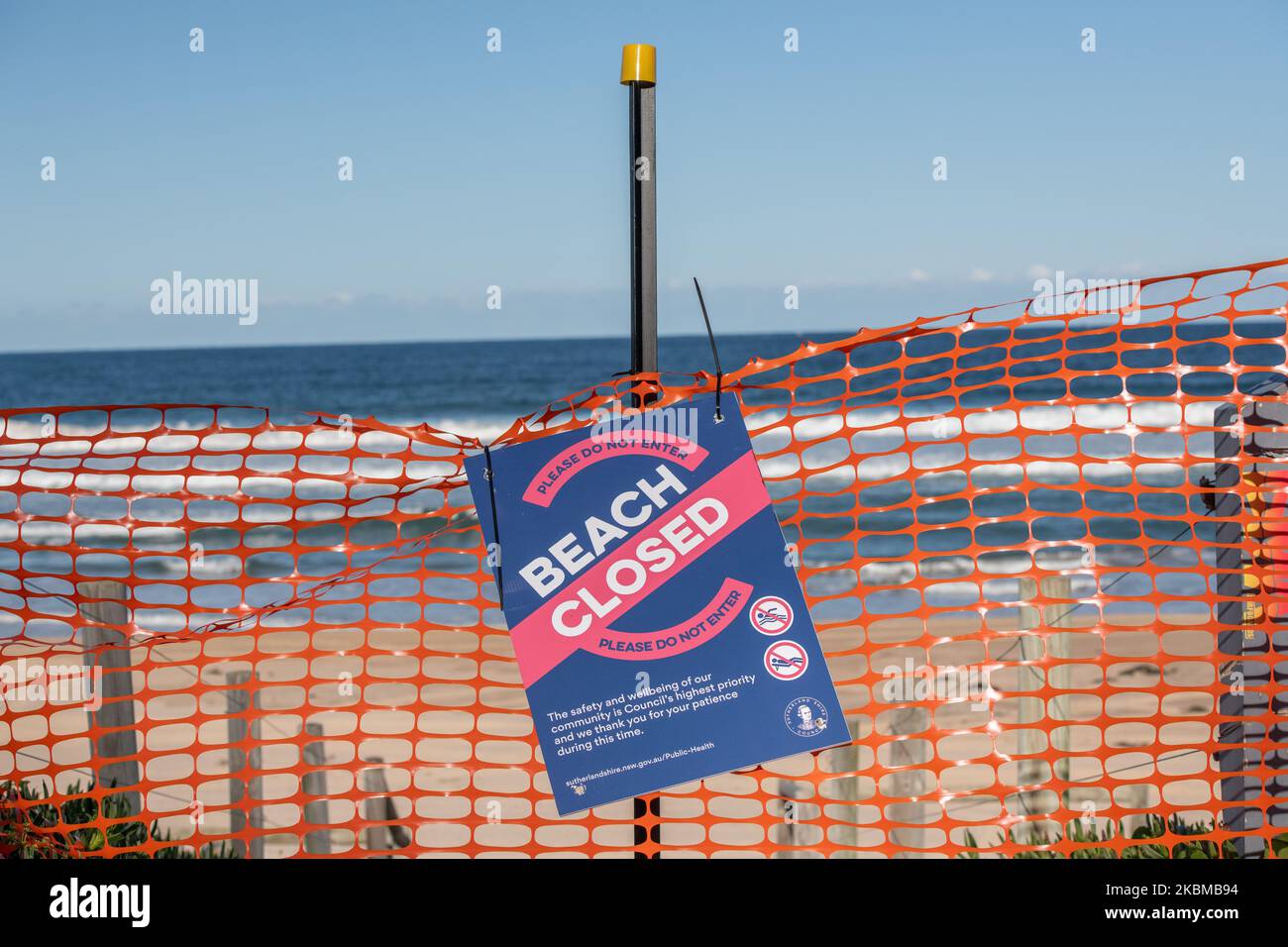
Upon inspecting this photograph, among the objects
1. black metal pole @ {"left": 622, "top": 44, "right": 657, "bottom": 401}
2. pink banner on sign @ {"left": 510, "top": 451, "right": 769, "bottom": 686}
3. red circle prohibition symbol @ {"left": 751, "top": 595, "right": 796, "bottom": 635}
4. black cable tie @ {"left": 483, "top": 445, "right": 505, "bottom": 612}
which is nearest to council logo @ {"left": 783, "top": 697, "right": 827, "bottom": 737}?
red circle prohibition symbol @ {"left": 751, "top": 595, "right": 796, "bottom": 635}

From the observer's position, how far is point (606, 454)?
271 cm

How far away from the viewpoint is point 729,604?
265 centimetres

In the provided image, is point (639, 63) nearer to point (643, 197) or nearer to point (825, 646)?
point (643, 197)

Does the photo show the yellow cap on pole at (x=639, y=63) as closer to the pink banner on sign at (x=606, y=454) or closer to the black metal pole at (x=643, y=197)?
the black metal pole at (x=643, y=197)

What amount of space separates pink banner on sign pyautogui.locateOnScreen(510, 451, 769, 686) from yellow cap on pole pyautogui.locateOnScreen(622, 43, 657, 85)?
1.02 m

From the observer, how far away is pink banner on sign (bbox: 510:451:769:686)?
8.68ft

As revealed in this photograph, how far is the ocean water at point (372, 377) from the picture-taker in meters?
36.8

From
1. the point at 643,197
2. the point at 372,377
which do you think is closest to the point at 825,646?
the point at 643,197

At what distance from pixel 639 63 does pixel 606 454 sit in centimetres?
96
